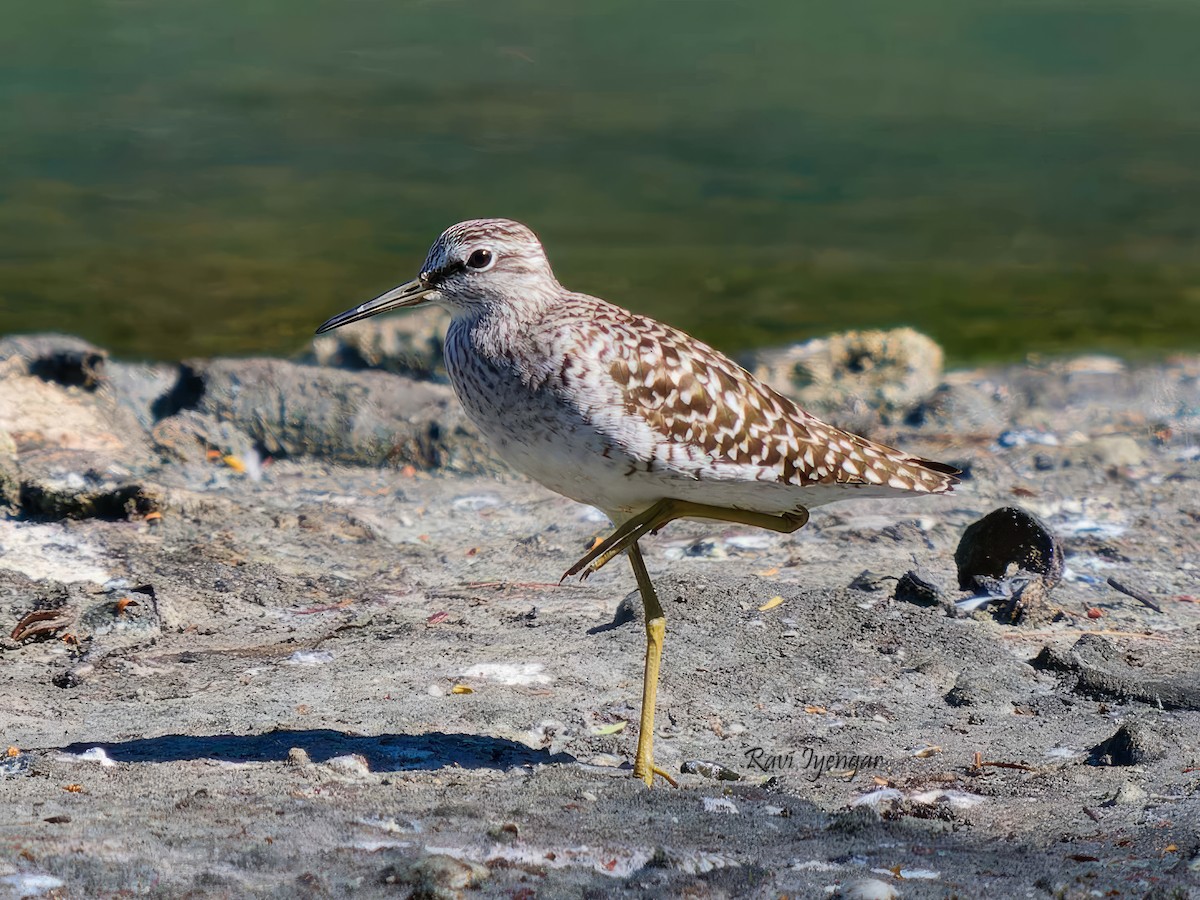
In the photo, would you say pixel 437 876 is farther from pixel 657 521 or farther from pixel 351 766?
pixel 657 521

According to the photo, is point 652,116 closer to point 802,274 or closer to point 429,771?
point 802,274

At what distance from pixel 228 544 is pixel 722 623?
259 cm

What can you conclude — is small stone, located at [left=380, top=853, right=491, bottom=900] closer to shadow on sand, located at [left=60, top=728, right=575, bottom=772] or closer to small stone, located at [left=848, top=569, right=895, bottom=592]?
shadow on sand, located at [left=60, top=728, right=575, bottom=772]

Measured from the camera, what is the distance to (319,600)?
6.72 m

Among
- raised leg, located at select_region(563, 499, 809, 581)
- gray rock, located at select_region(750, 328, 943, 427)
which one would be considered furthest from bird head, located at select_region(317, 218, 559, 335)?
gray rock, located at select_region(750, 328, 943, 427)

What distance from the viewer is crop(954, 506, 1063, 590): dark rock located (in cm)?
652

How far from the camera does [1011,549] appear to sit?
6566 millimetres

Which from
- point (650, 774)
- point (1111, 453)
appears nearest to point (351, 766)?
point (650, 774)

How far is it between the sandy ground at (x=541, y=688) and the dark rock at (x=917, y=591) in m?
0.05

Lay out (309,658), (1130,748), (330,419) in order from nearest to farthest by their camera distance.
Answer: (1130,748) < (309,658) < (330,419)

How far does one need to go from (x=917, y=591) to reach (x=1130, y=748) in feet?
5.14

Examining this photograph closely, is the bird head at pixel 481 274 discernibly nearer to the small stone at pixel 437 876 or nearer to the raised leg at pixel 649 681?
the raised leg at pixel 649 681

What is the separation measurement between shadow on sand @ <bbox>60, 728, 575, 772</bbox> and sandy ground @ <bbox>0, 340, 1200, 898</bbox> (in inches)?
0.7

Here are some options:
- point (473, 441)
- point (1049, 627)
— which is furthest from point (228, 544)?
point (1049, 627)
